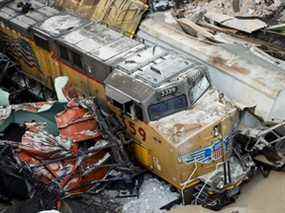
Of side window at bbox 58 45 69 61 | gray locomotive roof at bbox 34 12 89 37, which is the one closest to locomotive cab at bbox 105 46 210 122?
side window at bbox 58 45 69 61

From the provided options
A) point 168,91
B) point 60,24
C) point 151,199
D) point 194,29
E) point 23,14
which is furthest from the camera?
point 23,14

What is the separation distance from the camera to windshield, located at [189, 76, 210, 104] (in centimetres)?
1306

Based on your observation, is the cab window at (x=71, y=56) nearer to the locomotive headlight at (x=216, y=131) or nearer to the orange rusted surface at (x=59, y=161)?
the orange rusted surface at (x=59, y=161)

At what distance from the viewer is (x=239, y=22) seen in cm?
1608

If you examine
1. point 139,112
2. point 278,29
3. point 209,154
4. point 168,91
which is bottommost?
point 209,154

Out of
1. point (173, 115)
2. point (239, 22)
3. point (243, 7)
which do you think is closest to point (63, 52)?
point (173, 115)

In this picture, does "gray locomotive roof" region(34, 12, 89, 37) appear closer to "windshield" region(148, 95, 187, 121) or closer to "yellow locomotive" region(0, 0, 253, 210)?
"yellow locomotive" region(0, 0, 253, 210)

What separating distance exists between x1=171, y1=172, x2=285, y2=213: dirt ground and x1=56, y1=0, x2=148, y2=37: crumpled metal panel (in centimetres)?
533

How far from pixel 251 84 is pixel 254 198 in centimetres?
251

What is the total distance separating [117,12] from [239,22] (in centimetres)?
313

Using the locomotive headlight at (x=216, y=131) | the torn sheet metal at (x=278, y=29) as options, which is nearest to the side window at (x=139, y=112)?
the locomotive headlight at (x=216, y=131)

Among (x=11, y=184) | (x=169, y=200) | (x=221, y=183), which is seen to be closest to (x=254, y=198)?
(x=221, y=183)

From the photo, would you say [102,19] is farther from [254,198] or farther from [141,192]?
[254,198]

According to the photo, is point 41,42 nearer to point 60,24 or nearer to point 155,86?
point 60,24
